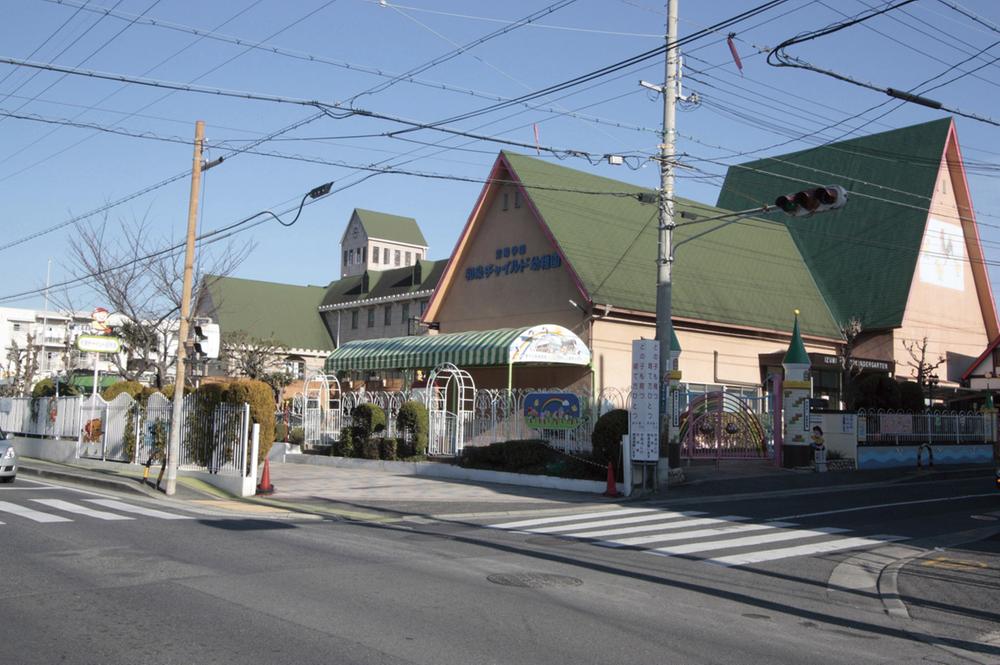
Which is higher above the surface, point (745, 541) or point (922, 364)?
point (922, 364)

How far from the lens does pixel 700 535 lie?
14578 mm

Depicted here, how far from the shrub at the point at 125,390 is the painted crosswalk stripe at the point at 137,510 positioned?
29.6 feet

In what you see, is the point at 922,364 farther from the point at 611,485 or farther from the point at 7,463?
the point at 7,463

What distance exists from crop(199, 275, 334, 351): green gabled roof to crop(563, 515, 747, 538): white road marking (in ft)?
123

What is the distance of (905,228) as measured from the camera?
38.1 metres

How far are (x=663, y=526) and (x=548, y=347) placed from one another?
12544mm

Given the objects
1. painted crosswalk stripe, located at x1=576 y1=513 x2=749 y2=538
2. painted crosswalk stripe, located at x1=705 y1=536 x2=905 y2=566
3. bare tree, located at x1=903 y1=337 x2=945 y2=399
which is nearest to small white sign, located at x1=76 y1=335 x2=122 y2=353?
painted crosswalk stripe, located at x1=576 y1=513 x2=749 y2=538

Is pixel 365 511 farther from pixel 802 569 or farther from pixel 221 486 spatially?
pixel 802 569

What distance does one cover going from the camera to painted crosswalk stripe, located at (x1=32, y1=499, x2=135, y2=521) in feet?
49.5

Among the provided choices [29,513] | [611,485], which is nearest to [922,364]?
[611,485]

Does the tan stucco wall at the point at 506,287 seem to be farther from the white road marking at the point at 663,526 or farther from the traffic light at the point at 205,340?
the white road marking at the point at 663,526

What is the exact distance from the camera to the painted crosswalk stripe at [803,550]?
40.2 feet

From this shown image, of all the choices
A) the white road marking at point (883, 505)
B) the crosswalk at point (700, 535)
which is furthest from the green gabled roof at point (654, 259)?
the crosswalk at point (700, 535)

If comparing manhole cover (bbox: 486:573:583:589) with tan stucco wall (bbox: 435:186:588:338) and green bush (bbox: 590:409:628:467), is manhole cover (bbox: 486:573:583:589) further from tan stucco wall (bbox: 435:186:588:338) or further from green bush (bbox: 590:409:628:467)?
tan stucco wall (bbox: 435:186:588:338)
